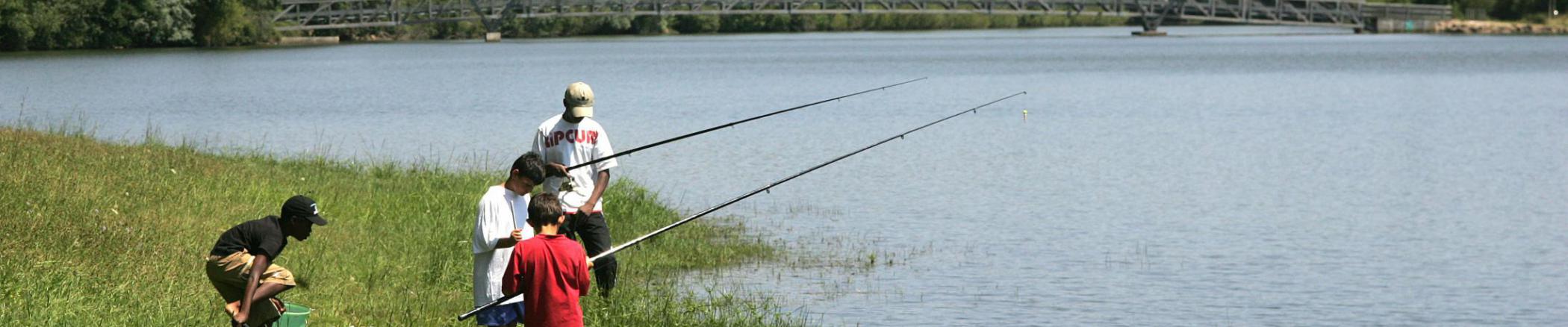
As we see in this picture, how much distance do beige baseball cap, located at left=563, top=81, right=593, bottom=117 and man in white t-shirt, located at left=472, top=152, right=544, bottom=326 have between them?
3.52ft

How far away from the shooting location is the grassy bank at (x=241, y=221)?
8.95 meters

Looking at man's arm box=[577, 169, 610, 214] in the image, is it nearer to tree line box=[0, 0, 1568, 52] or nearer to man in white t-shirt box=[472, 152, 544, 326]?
man in white t-shirt box=[472, 152, 544, 326]

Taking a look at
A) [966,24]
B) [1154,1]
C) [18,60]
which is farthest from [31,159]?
[966,24]

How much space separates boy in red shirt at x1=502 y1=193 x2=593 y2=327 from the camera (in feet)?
22.9

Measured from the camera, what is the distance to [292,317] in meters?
7.95

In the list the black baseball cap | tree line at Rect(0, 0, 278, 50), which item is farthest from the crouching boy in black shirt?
tree line at Rect(0, 0, 278, 50)

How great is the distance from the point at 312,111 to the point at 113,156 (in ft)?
72.9

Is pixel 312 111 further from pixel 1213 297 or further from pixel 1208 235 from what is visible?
pixel 1213 297

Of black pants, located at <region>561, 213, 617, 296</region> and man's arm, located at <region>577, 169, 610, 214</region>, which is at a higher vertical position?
man's arm, located at <region>577, 169, 610, 214</region>

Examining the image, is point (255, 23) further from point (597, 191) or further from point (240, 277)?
point (240, 277)

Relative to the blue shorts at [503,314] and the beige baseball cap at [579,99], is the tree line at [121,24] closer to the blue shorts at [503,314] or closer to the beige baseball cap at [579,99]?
the beige baseball cap at [579,99]

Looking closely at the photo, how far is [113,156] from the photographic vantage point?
1534cm

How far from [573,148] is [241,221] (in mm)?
4395

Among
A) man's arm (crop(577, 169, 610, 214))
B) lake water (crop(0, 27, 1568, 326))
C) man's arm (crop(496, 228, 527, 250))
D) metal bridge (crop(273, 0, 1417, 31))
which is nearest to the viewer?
man's arm (crop(496, 228, 527, 250))
